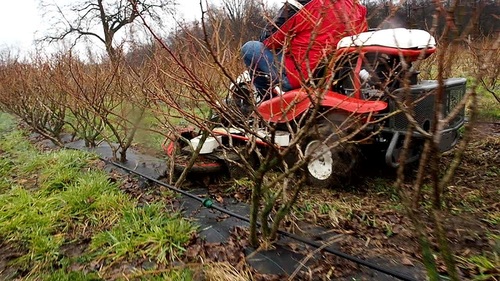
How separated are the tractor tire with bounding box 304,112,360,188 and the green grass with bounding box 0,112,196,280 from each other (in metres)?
1.47

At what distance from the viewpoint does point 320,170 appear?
3820 mm

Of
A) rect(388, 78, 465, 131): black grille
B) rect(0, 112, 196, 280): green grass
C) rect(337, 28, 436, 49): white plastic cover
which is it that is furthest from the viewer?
rect(388, 78, 465, 131): black grille

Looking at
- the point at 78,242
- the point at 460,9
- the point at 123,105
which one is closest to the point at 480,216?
the point at 460,9

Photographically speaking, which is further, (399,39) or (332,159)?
(332,159)

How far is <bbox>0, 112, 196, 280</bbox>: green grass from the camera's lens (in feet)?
8.84

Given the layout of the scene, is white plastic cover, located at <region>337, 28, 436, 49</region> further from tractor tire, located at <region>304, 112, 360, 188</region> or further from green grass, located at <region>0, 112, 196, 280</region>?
green grass, located at <region>0, 112, 196, 280</region>

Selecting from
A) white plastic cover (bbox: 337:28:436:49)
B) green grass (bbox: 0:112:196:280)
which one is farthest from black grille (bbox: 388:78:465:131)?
green grass (bbox: 0:112:196:280)

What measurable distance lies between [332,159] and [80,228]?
98.1 inches

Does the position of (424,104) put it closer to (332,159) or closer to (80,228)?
(332,159)

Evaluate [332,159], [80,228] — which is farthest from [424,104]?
[80,228]

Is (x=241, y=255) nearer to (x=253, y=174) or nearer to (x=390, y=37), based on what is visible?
(x=253, y=174)

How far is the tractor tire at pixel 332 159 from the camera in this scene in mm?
3496

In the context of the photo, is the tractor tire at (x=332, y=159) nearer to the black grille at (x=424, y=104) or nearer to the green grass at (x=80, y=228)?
the black grille at (x=424, y=104)

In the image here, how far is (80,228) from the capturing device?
10.7 ft
